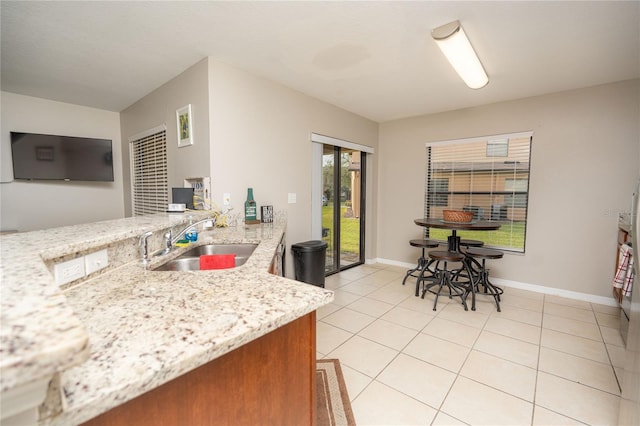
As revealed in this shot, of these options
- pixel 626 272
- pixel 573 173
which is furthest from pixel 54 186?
pixel 573 173

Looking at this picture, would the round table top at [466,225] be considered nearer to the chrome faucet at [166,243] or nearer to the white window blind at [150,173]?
the chrome faucet at [166,243]

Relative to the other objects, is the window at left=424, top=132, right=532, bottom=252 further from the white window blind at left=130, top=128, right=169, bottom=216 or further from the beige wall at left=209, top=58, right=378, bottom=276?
the white window blind at left=130, top=128, right=169, bottom=216

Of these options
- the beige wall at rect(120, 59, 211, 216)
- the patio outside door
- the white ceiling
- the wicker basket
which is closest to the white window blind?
the beige wall at rect(120, 59, 211, 216)

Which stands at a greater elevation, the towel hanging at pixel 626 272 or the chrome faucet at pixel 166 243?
the chrome faucet at pixel 166 243

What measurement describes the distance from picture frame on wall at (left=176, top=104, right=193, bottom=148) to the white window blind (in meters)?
0.42

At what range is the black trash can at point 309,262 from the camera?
329 cm

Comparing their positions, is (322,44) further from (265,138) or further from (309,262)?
(309,262)

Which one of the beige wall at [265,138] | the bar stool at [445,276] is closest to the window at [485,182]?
the bar stool at [445,276]

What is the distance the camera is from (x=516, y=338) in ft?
8.11

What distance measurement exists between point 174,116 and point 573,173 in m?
4.71

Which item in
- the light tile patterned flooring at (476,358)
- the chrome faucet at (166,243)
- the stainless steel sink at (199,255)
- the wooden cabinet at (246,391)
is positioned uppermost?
the chrome faucet at (166,243)

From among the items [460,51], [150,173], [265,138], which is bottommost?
[150,173]

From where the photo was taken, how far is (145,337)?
65 centimetres

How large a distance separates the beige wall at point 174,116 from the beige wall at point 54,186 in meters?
0.77
